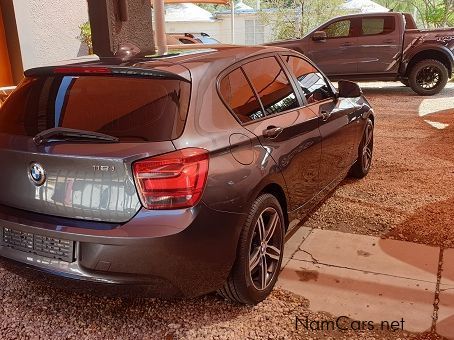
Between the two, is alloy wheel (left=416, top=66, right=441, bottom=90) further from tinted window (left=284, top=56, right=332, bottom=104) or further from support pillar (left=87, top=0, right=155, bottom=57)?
tinted window (left=284, top=56, right=332, bottom=104)

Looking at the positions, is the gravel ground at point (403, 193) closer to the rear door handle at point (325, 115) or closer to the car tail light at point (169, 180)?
the rear door handle at point (325, 115)

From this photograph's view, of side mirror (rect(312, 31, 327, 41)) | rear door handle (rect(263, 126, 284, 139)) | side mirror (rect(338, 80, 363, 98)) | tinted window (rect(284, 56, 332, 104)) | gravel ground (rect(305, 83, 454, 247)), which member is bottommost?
gravel ground (rect(305, 83, 454, 247))

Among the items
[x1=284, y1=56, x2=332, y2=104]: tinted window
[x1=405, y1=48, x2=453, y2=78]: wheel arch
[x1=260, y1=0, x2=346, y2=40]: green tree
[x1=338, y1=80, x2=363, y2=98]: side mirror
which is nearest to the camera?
[x1=284, y1=56, x2=332, y2=104]: tinted window

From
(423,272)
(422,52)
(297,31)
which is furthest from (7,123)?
(297,31)

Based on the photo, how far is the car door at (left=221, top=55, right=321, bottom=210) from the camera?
10.1 feet

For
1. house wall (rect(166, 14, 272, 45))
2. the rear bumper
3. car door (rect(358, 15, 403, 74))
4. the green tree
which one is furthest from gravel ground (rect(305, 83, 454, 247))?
house wall (rect(166, 14, 272, 45))

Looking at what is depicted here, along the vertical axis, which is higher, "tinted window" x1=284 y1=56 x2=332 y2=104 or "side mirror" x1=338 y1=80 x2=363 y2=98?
"tinted window" x1=284 y1=56 x2=332 y2=104

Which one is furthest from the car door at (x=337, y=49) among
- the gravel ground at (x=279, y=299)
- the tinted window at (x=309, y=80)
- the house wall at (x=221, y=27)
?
the house wall at (x=221, y=27)

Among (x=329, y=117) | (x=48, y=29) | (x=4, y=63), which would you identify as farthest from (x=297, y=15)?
(x=329, y=117)

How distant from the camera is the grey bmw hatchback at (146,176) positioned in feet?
7.79

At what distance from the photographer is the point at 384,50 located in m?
11.6

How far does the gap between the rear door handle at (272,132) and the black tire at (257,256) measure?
387 mm

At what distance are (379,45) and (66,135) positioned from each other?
417 inches

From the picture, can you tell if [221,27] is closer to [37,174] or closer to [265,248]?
[265,248]
